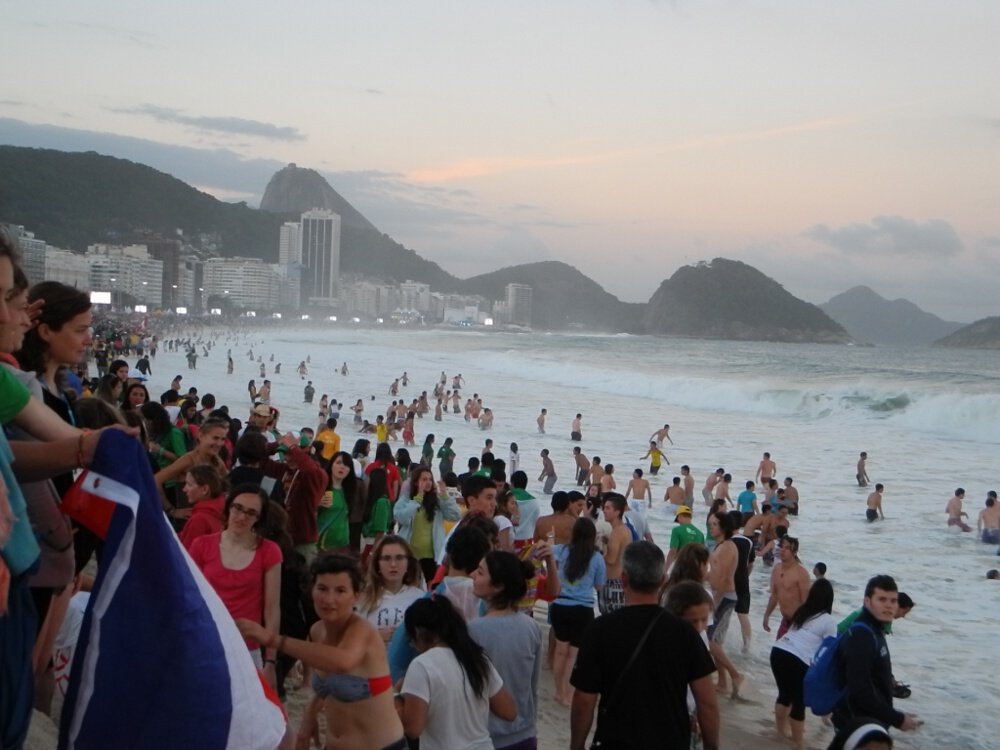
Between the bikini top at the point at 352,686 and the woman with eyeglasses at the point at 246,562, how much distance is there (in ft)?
2.61

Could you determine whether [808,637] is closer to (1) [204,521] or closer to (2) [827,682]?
(2) [827,682]

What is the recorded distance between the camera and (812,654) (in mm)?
6391

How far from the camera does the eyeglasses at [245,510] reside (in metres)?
4.14

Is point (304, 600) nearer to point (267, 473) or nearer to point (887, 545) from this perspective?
point (267, 473)

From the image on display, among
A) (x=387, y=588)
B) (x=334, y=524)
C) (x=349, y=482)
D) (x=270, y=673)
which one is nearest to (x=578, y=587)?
(x=334, y=524)

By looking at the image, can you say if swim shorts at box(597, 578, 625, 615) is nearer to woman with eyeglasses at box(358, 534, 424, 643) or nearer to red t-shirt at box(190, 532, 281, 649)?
woman with eyeglasses at box(358, 534, 424, 643)

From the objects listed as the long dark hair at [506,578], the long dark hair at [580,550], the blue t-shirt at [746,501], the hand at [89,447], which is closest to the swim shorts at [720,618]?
the long dark hair at [580,550]

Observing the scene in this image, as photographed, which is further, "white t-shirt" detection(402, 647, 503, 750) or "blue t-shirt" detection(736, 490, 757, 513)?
"blue t-shirt" detection(736, 490, 757, 513)

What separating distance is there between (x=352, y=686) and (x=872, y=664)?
277 centimetres

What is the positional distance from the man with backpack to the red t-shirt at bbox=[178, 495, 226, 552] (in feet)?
10.5

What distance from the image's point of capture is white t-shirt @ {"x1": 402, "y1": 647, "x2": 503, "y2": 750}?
3.48 meters

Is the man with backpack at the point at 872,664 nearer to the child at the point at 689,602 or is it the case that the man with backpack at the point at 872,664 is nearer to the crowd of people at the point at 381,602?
the crowd of people at the point at 381,602

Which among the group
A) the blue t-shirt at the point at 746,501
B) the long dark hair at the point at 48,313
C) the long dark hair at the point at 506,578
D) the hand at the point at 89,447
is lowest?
the blue t-shirt at the point at 746,501

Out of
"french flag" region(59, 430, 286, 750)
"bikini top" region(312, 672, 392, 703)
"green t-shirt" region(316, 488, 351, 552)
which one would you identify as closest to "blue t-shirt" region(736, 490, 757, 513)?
→ "green t-shirt" region(316, 488, 351, 552)
